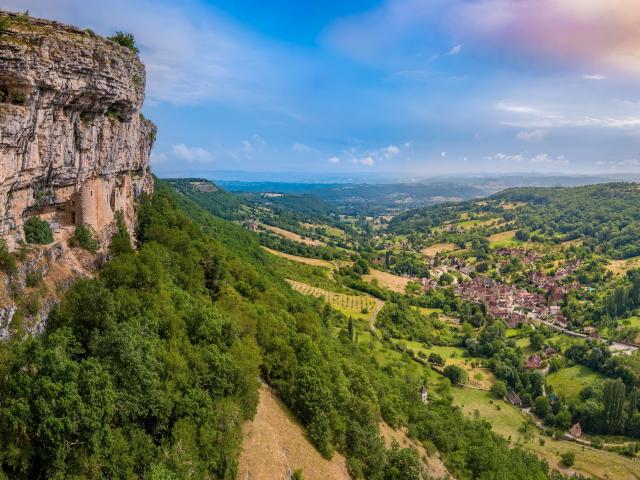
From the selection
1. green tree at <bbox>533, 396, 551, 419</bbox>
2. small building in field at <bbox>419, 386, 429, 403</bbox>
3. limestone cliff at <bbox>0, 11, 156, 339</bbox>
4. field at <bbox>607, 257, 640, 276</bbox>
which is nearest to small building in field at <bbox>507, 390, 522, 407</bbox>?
green tree at <bbox>533, 396, 551, 419</bbox>

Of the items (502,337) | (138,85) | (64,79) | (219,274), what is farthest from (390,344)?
(64,79)

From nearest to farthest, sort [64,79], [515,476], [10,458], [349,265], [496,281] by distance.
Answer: [10,458], [64,79], [515,476], [349,265], [496,281]

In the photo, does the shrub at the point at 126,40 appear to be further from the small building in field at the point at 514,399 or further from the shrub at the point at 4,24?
the small building in field at the point at 514,399

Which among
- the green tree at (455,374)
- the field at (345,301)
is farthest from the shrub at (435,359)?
the field at (345,301)

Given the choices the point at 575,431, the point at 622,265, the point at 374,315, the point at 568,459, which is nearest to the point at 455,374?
the point at 575,431

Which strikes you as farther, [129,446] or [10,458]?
[129,446]

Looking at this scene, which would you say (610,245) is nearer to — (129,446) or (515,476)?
(515,476)
